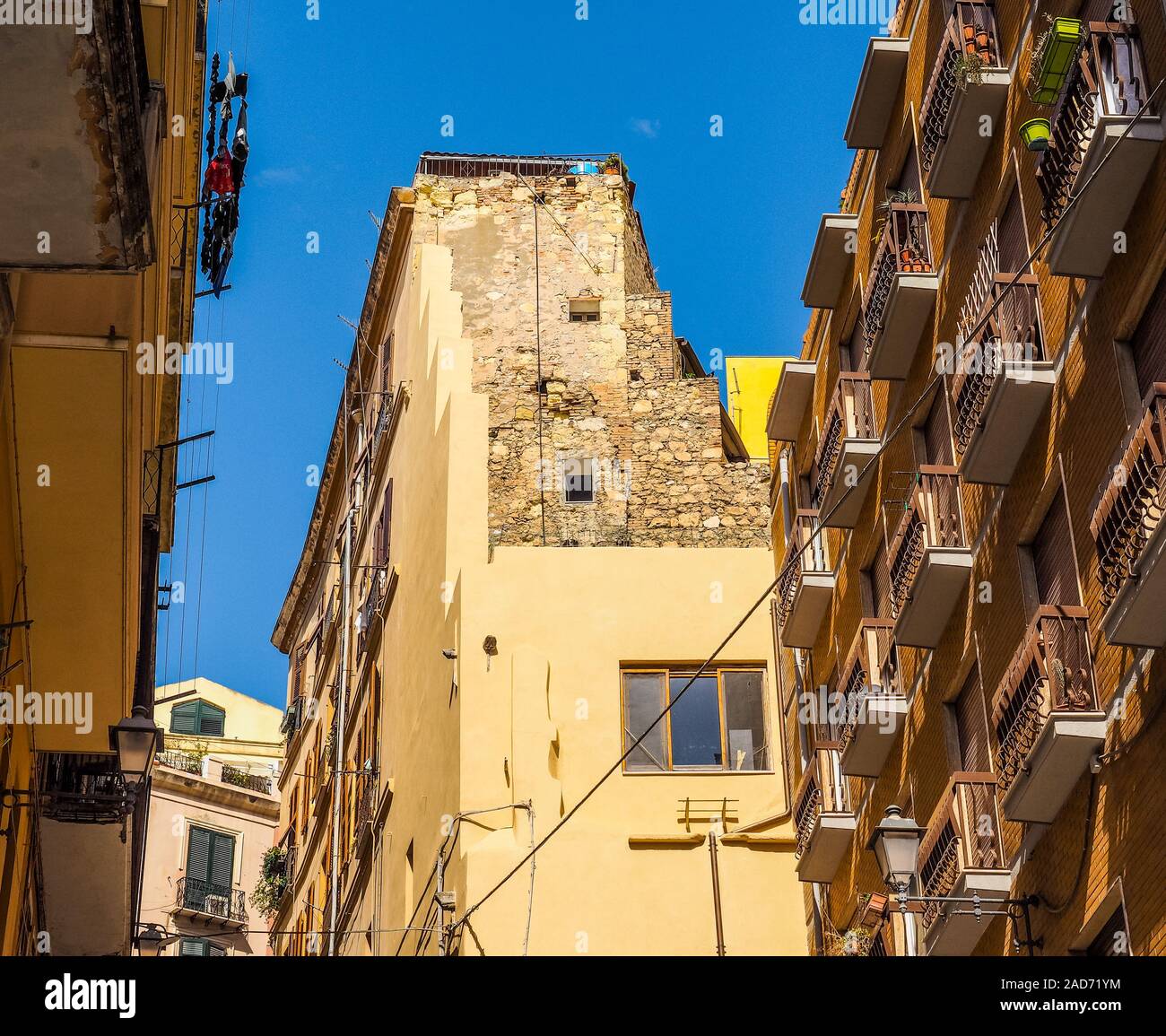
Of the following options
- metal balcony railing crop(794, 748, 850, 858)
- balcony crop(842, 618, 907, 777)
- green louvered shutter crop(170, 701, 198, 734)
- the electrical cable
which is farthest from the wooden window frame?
green louvered shutter crop(170, 701, 198, 734)

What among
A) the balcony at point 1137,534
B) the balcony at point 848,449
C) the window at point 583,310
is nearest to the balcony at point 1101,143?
the balcony at point 1137,534

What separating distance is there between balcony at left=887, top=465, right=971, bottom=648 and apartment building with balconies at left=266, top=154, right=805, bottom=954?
5466 millimetres

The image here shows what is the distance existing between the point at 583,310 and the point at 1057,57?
1909cm

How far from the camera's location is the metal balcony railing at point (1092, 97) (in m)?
12.6

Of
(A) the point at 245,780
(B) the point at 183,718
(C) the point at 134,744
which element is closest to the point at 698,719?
(C) the point at 134,744

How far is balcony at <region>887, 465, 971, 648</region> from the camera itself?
16.0 m

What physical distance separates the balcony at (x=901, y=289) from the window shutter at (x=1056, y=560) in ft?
11.3

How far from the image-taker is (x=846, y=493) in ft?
59.9

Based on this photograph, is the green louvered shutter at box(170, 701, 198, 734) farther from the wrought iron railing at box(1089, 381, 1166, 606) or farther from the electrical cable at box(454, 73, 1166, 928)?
the wrought iron railing at box(1089, 381, 1166, 606)

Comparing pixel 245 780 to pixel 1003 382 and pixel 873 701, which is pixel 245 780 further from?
pixel 1003 382

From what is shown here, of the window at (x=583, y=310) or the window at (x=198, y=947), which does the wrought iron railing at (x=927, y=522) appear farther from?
the window at (x=198, y=947)

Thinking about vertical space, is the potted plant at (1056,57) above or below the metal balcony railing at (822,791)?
above

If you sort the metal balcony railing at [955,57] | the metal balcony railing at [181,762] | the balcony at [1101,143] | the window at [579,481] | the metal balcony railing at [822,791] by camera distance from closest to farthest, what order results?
the balcony at [1101,143]
the metal balcony railing at [955,57]
the metal balcony railing at [822,791]
the window at [579,481]
the metal balcony railing at [181,762]
